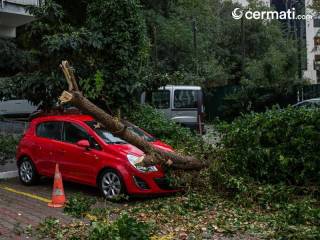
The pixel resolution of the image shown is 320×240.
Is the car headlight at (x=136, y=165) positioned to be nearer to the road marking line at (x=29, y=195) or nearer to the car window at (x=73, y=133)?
the car window at (x=73, y=133)

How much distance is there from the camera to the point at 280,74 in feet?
92.9

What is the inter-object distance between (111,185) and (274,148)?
2.85m

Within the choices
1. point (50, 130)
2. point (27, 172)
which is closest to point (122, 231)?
point (50, 130)

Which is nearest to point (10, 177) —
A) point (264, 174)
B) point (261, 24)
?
point (264, 174)

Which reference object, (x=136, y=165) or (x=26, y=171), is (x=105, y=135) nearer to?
(x=136, y=165)

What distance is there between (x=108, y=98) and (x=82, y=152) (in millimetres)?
3057

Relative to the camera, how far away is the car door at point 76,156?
984 cm

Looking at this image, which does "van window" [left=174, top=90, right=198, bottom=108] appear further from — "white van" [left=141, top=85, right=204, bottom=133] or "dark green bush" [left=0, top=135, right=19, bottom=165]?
"dark green bush" [left=0, top=135, right=19, bottom=165]

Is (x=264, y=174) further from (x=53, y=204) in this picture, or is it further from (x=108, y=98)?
(x=108, y=98)

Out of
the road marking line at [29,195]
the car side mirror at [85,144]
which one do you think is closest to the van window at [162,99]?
the road marking line at [29,195]

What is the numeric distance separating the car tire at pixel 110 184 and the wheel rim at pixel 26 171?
86.4 inches

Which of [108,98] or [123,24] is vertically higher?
[123,24]

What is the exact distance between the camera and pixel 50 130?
1096cm

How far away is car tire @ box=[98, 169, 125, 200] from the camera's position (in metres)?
9.28
